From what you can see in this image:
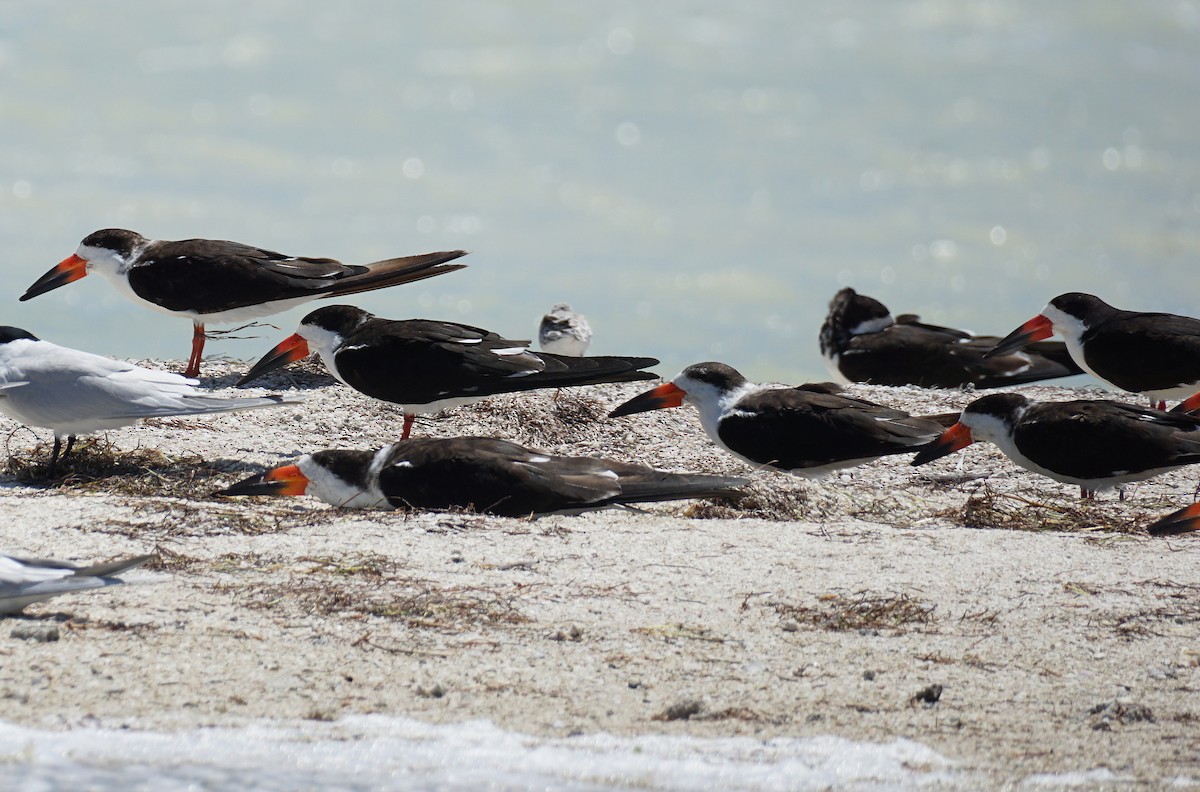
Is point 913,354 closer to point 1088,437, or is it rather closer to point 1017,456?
point 1017,456

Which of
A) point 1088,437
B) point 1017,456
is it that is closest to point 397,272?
point 1017,456

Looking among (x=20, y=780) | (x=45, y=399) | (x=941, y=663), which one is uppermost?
(x=45, y=399)

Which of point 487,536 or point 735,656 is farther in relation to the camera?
point 487,536

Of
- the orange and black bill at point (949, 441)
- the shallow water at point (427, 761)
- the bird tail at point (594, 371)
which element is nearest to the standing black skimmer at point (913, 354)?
the orange and black bill at point (949, 441)

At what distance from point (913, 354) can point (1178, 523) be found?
5462mm

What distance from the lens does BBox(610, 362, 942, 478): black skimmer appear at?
7.03m

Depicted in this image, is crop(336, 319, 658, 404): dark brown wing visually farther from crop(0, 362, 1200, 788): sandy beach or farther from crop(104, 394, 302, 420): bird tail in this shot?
crop(0, 362, 1200, 788): sandy beach

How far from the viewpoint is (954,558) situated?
5.29m

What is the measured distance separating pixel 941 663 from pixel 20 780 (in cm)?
250

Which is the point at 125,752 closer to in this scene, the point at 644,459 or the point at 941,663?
the point at 941,663

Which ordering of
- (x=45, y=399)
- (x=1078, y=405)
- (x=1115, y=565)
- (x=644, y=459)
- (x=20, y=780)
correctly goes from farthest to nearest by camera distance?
(x=644, y=459), (x=1078, y=405), (x=45, y=399), (x=1115, y=565), (x=20, y=780)

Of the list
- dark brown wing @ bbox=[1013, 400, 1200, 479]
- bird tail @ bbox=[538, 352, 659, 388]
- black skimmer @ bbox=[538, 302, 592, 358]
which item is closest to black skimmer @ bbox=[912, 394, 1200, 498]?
dark brown wing @ bbox=[1013, 400, 1200, 479]

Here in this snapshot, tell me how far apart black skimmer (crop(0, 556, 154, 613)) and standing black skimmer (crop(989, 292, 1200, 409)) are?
22.0 ft

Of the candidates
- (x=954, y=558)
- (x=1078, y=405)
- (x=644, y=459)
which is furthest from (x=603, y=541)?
(x=1078, y=405)
